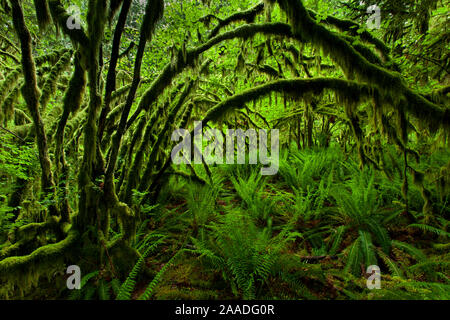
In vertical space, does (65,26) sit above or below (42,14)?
below

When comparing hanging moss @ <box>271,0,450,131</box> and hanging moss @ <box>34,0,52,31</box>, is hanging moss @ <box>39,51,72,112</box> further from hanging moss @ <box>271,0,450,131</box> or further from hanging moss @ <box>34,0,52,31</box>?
hanging moss @ <box>271,0,450,131</box>

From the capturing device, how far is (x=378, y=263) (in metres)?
2.37

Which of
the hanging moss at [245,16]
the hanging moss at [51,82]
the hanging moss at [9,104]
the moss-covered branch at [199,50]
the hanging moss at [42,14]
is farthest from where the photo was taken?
the hanging moss at [9,104]

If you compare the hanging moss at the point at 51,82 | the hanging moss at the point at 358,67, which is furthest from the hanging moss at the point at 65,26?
the hanging moss at the point at 358,67

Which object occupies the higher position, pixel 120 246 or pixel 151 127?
pixel 151 127

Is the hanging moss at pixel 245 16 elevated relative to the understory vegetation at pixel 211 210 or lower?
elevated

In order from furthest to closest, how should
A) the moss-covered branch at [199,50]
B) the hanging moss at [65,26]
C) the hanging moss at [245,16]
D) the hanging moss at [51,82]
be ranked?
the hanging moss at [245,16], the hanging moss at [51,82], the moss-covered branch at [199,50], the hanging moss at [65,26]

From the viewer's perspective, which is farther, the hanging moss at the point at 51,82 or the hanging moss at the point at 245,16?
the hanging moss at the point at 245,16

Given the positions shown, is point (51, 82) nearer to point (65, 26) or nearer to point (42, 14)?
point (42, 14)

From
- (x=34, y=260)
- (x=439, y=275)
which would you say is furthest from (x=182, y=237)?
(x=439, y=275)

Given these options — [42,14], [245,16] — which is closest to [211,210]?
[42,14]

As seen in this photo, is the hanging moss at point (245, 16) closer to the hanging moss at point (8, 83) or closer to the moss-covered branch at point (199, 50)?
the moss-covered branch at point (199, 50)
